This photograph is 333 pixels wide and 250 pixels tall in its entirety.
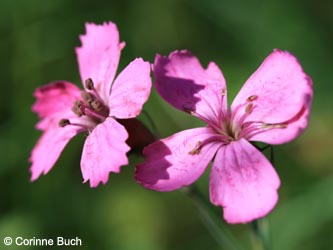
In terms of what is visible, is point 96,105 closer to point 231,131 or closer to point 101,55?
point 101,55

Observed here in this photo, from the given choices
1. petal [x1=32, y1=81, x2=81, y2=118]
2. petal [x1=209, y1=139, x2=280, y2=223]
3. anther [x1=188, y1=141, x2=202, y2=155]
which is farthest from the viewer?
petal [x1=32, y1=81, x2=81, y2=118]

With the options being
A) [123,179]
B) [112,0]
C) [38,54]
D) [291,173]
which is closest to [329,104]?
[291,173]

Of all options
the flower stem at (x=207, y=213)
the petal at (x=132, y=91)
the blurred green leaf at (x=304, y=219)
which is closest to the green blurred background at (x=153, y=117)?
the blurred green leaf at (x=304, y=219)

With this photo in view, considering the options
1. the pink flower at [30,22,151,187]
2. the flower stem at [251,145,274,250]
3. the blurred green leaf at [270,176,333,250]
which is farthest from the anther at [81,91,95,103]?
the blurred green leaf at [270,176,333,250]

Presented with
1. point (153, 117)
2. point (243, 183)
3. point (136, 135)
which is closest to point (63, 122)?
point (136, 135)

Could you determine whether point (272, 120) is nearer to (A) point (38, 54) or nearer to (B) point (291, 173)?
(B) point (291, 173)

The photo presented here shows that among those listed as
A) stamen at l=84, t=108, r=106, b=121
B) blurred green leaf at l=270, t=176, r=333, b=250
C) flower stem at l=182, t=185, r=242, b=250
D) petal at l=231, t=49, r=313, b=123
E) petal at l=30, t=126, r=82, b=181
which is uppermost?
petal at l=231, t=49, r=313, b=123

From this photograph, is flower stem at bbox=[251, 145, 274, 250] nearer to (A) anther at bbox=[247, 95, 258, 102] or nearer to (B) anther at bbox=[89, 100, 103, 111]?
(A) anther at bbox=[247, 95, 258, 102]

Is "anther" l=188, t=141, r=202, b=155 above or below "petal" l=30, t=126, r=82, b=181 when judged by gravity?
above
